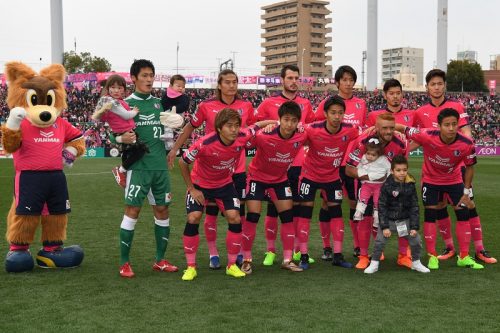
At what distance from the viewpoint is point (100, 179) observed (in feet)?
63.3

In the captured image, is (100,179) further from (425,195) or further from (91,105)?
(91,105)

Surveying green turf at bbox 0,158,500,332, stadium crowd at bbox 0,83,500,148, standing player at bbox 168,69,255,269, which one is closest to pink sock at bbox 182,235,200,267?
green turf at bbox 0,158,500,332

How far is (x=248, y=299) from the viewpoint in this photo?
17.2ft

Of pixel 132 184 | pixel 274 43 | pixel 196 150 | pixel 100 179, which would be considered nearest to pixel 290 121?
pixel 196 150

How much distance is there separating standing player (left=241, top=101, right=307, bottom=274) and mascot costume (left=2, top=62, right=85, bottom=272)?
6.80 feet

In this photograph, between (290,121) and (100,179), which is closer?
(290,121)

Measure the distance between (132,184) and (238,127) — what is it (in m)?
1.36

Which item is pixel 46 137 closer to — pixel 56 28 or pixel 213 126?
pixel 213 126

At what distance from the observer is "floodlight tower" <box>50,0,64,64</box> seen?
104 feet

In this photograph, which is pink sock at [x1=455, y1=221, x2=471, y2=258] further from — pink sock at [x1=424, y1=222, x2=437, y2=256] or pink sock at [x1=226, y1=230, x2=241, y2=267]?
pink sock at [x1=226, y1=230, x2=241, y2=267]

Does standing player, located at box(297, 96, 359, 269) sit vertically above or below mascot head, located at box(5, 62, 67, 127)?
below

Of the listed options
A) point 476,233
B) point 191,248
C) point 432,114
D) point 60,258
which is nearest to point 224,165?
point 191,248

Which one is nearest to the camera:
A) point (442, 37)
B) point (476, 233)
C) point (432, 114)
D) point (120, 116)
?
point (120, 116)

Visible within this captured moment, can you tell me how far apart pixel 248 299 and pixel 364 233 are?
7.57 feet
